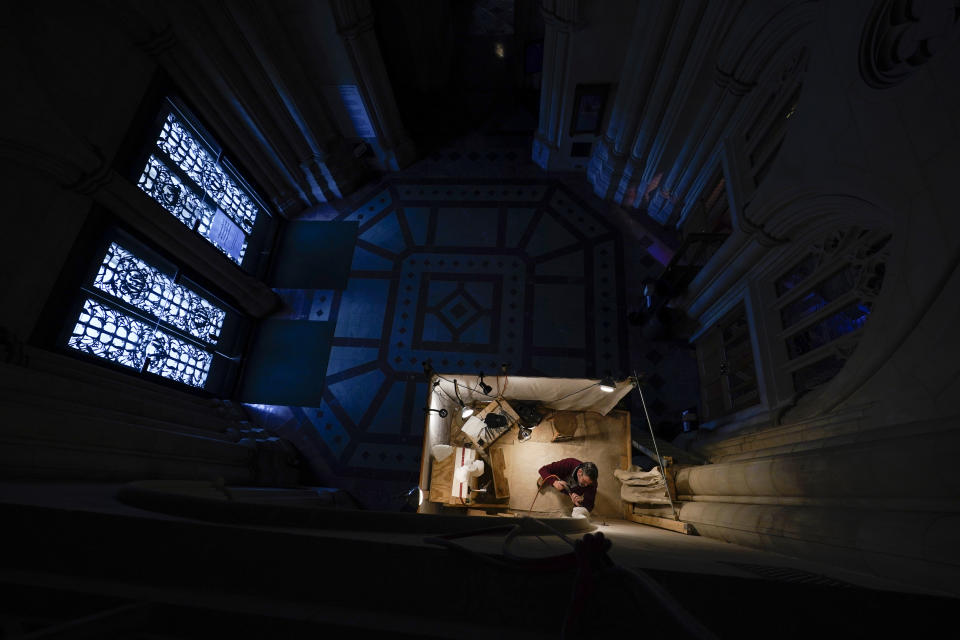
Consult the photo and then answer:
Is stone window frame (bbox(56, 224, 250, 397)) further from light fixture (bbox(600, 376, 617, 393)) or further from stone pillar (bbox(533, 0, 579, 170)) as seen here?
stone pillar (bbox(533, 0, 579, 170))

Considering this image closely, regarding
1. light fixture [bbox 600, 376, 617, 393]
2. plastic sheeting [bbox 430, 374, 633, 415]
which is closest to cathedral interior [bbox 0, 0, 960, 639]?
plastic sheeting [bbox 430, 374, 633, 415]

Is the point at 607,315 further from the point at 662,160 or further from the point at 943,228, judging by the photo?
the point at 943,228

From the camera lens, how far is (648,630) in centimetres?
129

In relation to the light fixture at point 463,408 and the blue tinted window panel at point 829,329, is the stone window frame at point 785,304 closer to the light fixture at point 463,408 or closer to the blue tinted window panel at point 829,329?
the blue tinted window panel at point 829,329

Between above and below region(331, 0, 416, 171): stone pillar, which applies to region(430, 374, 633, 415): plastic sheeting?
below

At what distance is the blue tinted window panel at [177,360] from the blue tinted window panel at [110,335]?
0.65ft

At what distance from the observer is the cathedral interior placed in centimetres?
155

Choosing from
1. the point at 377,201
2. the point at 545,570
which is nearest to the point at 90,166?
the point at 377,201

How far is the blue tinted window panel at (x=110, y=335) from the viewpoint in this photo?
5.47 m

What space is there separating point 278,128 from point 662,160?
8723mm

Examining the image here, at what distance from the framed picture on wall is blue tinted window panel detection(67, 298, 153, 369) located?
943 cm

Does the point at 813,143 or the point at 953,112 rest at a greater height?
the point at 813,143

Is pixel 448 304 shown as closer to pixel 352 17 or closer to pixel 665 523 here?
pixel 665 523

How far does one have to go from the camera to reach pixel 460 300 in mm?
9312
